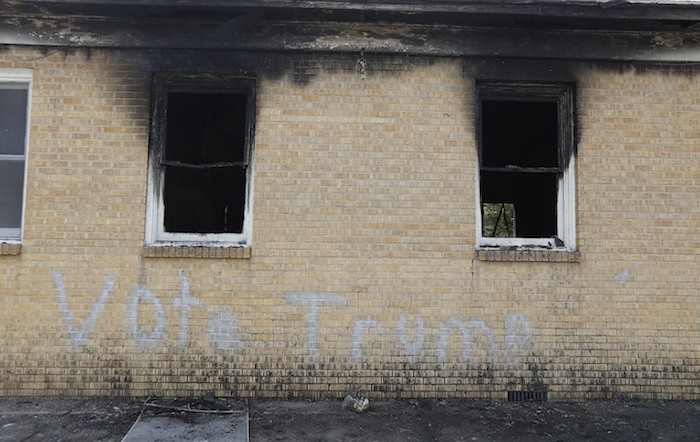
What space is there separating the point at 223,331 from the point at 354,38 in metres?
3.35

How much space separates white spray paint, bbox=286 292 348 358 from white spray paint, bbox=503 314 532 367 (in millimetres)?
1712

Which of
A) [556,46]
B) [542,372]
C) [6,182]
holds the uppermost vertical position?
[556,46]

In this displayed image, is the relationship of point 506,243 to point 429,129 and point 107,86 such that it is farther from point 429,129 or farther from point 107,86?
point 107,86

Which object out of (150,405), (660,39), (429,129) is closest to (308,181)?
(429,129)

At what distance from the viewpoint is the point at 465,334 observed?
548 centimetres

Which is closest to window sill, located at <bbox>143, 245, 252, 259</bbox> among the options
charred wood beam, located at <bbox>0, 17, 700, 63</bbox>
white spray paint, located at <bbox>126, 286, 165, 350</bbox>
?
white spray paint, located at <bbox>126, 286, 165, 350</bbox>

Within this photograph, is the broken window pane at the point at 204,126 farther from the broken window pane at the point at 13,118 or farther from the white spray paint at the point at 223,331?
the white spray paint at the point at 223,331

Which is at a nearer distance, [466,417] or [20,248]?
[466,417]

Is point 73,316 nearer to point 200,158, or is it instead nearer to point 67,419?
point 67,419

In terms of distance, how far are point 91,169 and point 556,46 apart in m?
5.08

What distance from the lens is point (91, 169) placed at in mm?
5465

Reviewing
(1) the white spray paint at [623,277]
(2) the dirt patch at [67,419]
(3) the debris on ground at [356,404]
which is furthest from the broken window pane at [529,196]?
(2) the dirt patch at [67,419]

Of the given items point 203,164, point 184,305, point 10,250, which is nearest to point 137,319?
point 184,305

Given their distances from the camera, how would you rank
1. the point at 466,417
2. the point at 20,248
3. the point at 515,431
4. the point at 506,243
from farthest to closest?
the point at 506,243, the point at 20,248, the point at 466,417, the point at 515,431
